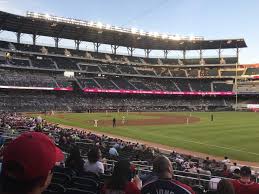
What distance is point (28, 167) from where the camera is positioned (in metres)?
2.40

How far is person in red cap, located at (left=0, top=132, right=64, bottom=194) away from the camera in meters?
2.42

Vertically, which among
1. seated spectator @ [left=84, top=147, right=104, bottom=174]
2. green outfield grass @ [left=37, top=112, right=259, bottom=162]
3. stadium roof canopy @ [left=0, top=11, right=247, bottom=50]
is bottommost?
green outfield grass @ [left=37, top=112, right=259, bottom=162]

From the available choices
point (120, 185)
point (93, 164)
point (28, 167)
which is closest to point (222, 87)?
point (93, 164)

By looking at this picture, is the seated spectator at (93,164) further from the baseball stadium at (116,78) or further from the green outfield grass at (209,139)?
the baseball stadium at (116,78)

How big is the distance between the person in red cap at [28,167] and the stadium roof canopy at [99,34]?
79466 mm

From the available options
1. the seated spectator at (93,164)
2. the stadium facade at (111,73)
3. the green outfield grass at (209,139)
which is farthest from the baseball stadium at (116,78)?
the seated spectator at (93,164)

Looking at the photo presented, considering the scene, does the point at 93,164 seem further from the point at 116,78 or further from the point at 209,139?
the point at 116,78

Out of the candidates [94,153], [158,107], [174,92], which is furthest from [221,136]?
[174,92]

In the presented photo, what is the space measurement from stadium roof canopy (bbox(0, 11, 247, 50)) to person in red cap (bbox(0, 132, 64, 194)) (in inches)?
3129

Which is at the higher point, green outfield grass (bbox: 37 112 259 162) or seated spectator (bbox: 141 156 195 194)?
seated spectator (bbox: 141 156 195 194)

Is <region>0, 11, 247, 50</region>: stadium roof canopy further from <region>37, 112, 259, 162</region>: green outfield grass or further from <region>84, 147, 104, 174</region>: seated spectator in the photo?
<region>84, 147, 104, 174</region>: seated spectator

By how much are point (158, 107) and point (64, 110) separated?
2795 cm

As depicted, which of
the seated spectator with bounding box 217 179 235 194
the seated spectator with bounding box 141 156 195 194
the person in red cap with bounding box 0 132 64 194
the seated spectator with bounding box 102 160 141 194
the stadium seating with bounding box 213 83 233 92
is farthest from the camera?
the stadium seating with bounding box 213 83 233 92

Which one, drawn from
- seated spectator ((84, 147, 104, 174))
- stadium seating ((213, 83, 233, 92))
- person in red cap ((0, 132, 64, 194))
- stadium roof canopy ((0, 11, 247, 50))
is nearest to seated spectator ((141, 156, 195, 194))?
person in red cap ((0, 132, 64, 194))
